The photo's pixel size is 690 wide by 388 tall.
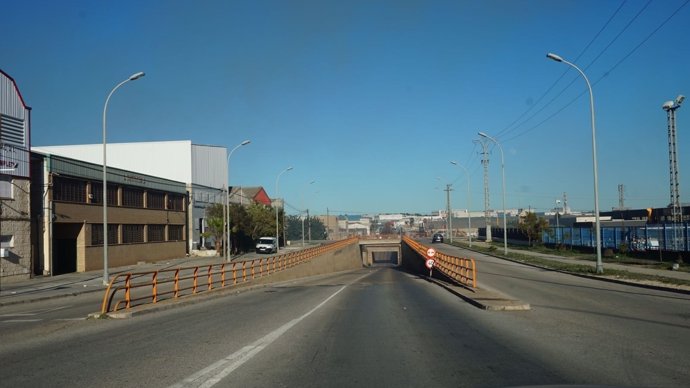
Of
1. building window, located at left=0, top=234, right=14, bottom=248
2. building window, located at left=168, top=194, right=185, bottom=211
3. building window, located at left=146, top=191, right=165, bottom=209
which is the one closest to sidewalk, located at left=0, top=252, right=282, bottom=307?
building window, located at left=0, top=234, right=14, bottom=248

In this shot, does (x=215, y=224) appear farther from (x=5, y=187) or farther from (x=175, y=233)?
(x=5, y=187)

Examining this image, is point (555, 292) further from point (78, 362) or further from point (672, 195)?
point (672, 195)

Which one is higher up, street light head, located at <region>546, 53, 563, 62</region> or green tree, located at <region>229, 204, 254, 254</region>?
street light head, located at <region>546, 53, 563, 62</region>

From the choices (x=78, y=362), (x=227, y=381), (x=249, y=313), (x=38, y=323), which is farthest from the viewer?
(x=249, y=313)

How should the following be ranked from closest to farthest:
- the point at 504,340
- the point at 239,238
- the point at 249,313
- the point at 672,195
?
the point at 504,340, the point at 249,313, the point at 672,195, the point at 239,238

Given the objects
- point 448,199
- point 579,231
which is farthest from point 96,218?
point 448,199

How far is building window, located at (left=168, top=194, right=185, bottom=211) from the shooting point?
5809cm

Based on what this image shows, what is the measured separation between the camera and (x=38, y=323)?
589 inches

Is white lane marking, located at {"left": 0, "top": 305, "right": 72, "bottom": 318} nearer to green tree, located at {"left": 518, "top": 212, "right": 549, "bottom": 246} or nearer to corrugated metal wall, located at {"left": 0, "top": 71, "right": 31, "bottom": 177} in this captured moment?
corrugated metal wall, located at {"left": 0, "top": 71, "right": 31, "bottom": 177}

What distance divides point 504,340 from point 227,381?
5.53m

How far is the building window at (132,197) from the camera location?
4853 centimetres

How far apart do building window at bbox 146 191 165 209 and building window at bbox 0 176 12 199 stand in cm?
1964

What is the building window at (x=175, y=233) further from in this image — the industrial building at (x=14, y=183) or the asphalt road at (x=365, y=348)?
the asphalt road at (x=365, y=348)

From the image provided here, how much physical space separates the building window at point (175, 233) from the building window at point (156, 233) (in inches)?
64.2
